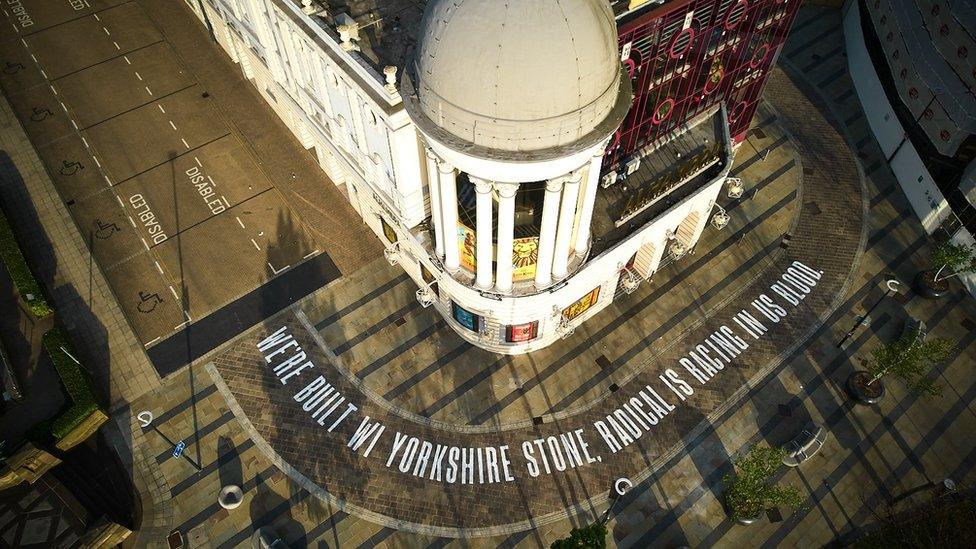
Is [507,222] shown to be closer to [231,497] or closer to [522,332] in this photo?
[522,332]

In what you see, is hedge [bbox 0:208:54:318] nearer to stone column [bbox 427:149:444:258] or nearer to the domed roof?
stone column [bbox 427:149:444:258]

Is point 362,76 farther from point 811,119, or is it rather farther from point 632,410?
point 811,119

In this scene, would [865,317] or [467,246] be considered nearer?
[467,246]

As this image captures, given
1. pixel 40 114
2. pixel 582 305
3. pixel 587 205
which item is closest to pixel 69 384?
pixel 40 114

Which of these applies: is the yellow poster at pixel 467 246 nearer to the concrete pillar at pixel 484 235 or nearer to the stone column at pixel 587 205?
the concrete pillar at pixel 484 235

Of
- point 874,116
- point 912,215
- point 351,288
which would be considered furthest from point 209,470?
point 874,116

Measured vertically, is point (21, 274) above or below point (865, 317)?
below

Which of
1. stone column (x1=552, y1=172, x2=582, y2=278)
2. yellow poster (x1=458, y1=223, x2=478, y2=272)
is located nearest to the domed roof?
stone column (x1=552, y1=172, x2=582, y2=278)

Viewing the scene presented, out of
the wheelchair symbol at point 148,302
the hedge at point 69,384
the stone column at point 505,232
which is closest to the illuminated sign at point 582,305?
the stone column at point 505,232

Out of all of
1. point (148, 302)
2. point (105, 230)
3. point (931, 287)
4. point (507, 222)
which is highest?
point (931, 287)
